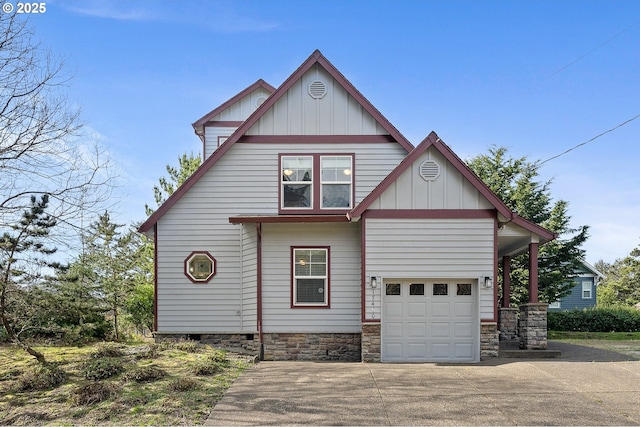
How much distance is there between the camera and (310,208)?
14188mm

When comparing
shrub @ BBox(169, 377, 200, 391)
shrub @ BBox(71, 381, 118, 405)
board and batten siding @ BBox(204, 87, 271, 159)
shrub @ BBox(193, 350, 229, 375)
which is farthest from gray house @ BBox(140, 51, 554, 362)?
shrub @ BBox(71, 381, 118, 405)

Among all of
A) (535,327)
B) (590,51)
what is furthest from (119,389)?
(590,51)

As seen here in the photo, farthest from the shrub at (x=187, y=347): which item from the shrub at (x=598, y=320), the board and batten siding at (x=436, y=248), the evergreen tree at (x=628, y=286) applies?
the evergreen tree at (x=628, y=286)

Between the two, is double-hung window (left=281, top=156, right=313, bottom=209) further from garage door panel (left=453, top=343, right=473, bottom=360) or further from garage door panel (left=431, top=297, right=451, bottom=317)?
garage door panel (left=453, top=343, right=473, bottom=360)

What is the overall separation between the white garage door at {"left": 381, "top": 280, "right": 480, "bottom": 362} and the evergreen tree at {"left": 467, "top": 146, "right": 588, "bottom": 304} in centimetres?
1171

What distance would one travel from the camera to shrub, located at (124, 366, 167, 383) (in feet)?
30.2

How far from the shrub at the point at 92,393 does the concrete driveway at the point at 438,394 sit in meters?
1.90

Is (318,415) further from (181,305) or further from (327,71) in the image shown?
(327,71)

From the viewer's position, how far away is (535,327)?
13078mm

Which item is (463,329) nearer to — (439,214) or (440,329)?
(440,329)

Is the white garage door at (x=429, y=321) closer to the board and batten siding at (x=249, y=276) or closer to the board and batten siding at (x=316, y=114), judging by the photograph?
the board and batten siding at (x=249, y=276)

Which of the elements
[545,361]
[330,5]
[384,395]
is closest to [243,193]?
[330,5]

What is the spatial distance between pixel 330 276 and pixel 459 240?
3565 mm

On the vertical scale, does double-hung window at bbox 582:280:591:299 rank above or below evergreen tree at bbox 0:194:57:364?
below
